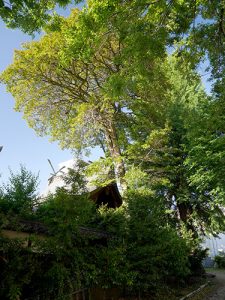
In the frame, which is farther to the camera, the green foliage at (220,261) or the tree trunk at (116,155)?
the green foliage at (220,261)

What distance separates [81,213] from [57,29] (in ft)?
17.6

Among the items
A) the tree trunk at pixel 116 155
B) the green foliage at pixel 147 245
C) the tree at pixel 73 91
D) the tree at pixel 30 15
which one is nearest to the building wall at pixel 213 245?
the green foliage at pixel 147 245

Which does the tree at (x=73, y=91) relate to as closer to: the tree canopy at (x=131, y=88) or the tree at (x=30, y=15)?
the tree canopy at (x=131, y=88)

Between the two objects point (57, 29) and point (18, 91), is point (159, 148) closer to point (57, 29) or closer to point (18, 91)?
point (18, 91)

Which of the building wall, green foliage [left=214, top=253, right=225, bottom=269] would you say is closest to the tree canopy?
the building wall

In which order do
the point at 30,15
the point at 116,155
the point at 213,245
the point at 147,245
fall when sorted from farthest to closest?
the point at 213,245 < the point at 116,155 < the point at 147,245 < the point at 30,15

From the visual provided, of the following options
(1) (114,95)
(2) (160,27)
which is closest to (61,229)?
(1) (114,95)

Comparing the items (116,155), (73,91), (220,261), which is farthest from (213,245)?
(73,91)

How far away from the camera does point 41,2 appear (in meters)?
7.16

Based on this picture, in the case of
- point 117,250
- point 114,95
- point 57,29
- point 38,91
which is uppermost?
point 38,91

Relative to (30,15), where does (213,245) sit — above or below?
below

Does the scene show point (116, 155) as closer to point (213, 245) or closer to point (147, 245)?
point (147, 245)

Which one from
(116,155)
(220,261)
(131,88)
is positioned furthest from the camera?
(220,261)

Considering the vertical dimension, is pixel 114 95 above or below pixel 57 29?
below
